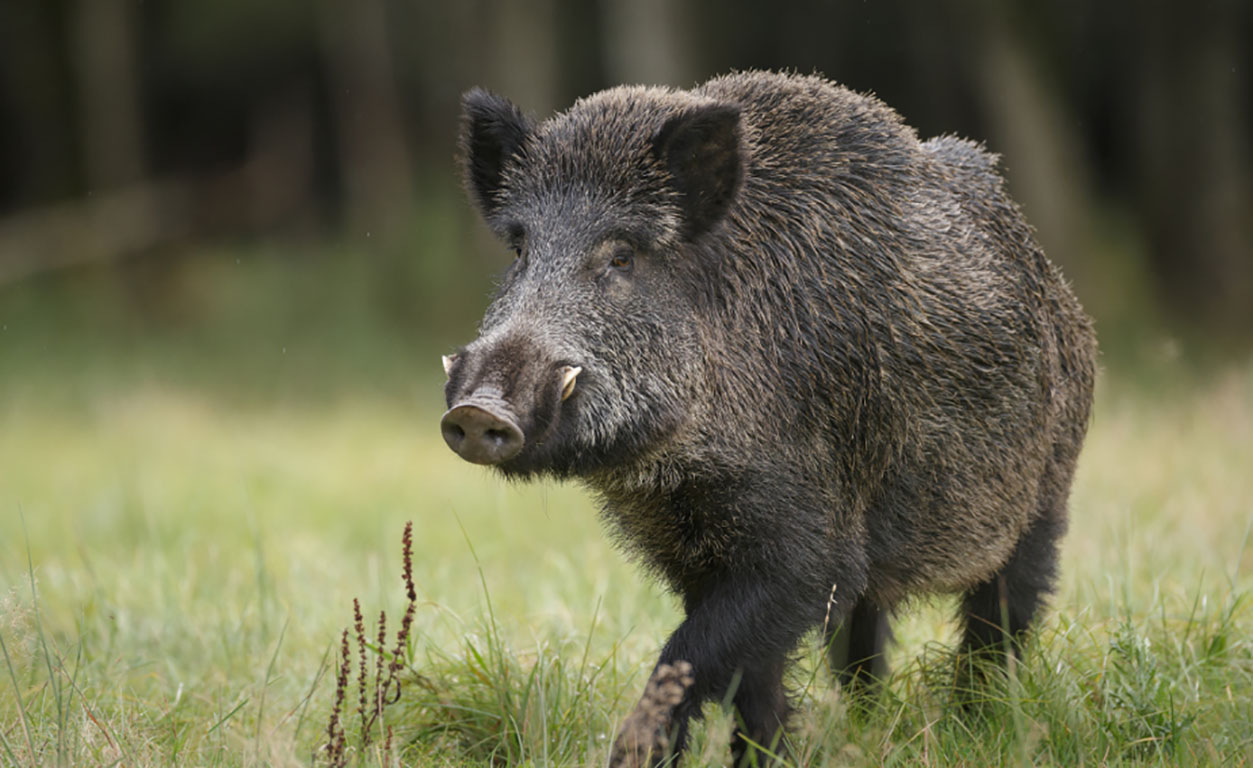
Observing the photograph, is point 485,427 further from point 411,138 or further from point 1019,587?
point 411,138

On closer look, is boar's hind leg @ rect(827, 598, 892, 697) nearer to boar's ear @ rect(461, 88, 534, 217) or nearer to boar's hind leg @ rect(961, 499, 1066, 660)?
boar's hind leg @ rect(961, 499, 1066, 660)

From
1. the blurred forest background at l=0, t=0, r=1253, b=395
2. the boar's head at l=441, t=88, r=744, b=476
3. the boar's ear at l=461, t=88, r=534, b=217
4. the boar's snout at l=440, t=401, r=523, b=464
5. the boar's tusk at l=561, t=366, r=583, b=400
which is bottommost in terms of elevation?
the boar's snout at l=440, t=401, r=523, b=464

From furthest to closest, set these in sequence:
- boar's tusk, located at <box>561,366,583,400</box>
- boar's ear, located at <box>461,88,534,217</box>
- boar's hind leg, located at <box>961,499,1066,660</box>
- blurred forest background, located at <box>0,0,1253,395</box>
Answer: blurred forest background, located at <box>0,0,1253,395</box>, boar's hind leg, located at <box>961,499,1066,660</box>, boar's ear, located at <box>461,88,534,217</box>, boar's tusk, located at <box>561,366,583,400</box>

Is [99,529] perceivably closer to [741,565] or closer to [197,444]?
[197,444]

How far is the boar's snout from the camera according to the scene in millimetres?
2877

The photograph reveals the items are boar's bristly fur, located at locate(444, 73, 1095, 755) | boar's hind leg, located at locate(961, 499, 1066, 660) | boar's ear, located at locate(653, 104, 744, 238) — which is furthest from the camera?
boar's hind leg, located at locate(961, 499, 1066, 660)

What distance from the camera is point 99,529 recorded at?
7.52m

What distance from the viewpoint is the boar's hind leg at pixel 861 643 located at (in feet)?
13.9

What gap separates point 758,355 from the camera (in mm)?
3580

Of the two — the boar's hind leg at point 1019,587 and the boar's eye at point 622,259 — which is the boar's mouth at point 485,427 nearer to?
the boar's eye at point 622,259

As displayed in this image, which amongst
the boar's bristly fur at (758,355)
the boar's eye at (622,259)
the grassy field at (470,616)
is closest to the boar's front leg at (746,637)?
the boar's bristly fur at (758,355)

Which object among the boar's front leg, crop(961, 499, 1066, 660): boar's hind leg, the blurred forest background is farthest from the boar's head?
the blurred forest background

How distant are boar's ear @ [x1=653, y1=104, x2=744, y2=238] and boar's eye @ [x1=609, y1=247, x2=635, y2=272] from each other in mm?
162

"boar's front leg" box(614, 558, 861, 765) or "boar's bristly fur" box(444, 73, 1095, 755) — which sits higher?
"boar's bristly fur" box(444, 73, 1095, 755)
